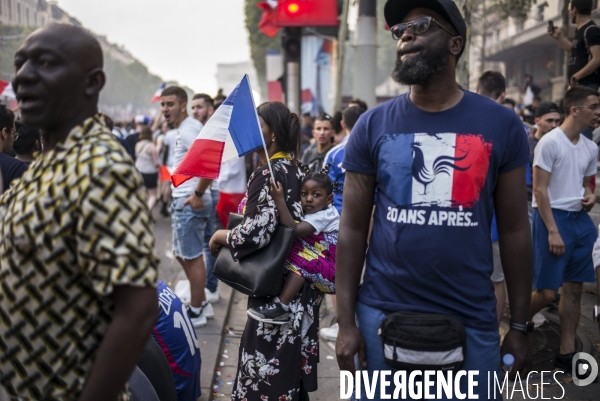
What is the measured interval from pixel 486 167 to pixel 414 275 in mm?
481

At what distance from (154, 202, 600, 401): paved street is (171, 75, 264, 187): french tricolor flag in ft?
5.47

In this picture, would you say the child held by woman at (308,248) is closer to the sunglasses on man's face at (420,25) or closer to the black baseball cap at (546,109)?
the sunglasses on man's face at (420,25)

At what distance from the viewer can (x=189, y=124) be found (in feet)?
19.4

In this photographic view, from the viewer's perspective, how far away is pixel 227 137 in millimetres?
3682

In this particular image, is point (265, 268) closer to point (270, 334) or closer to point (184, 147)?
point (270, 334)

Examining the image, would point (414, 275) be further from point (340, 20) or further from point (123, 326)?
point (340, 20)

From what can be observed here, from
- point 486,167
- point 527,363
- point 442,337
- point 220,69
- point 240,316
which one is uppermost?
point 220,69

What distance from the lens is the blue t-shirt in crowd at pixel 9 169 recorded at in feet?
12.2

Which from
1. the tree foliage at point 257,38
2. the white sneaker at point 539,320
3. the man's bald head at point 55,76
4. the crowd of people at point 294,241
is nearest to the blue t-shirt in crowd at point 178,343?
the crowd of people at point 294,241

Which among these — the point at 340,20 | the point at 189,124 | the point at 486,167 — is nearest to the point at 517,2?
the point at 340,20

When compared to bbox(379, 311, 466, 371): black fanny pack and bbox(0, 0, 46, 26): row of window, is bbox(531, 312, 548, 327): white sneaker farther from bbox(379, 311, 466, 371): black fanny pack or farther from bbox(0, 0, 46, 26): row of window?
bbox(0, 0, 46, 26): row of window

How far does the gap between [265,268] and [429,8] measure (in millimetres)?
1681

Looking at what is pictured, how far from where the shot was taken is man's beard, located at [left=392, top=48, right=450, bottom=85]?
2.37 meters

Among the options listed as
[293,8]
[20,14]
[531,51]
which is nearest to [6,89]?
[293,8]
